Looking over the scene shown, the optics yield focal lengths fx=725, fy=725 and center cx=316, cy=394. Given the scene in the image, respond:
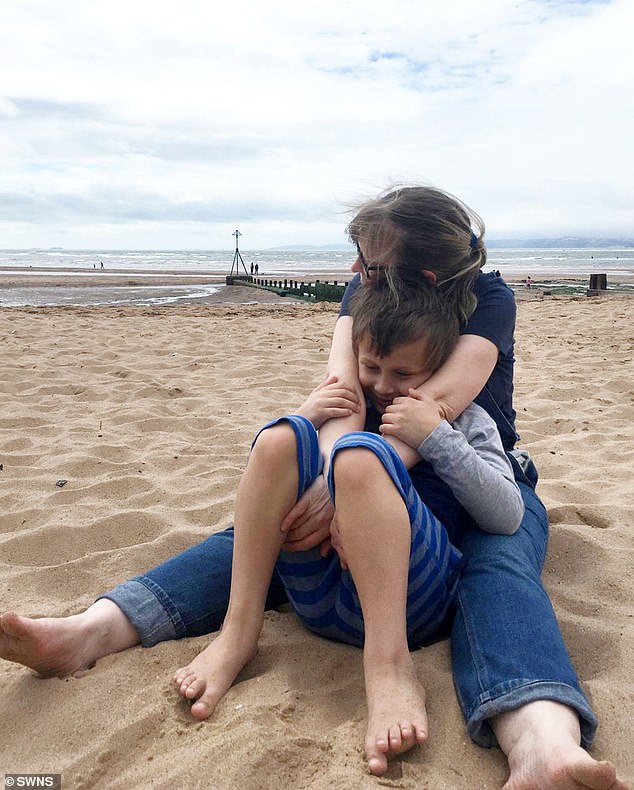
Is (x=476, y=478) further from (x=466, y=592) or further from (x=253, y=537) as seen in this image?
(x=253, y=537)

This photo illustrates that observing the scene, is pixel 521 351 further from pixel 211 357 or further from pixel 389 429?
pixel 389 429

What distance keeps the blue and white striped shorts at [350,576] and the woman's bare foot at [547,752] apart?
1.22ft

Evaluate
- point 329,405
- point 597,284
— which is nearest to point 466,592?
point 329,405

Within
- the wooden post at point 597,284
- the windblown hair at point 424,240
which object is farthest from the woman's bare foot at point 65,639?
the wooden post at point 597,284

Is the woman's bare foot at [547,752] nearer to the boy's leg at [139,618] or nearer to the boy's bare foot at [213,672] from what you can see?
the boy's bare foot at [213,672]

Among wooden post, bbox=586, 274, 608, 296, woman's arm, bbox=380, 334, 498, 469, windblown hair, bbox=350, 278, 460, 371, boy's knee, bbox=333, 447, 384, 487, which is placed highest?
windblown hair, bbox=350, 278, 460, 371

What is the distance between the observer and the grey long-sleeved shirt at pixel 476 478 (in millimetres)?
1924

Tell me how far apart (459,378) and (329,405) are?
0.40m

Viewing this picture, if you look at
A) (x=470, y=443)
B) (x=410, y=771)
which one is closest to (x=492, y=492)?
(x=470, y=443)

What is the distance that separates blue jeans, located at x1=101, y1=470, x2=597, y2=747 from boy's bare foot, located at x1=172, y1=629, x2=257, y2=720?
22cm

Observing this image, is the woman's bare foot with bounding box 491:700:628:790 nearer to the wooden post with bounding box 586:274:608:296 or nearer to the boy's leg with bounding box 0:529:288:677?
the boy's leg with bounding box 0:529:288:677

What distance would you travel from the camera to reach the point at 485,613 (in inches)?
69.5

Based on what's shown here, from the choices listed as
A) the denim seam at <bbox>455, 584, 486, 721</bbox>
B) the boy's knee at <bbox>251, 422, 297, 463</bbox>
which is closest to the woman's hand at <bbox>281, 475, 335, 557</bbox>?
the boy's knee at <bbox>251, 422, 297, 463</bbox>

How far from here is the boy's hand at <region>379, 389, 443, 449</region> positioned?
6.42ft
